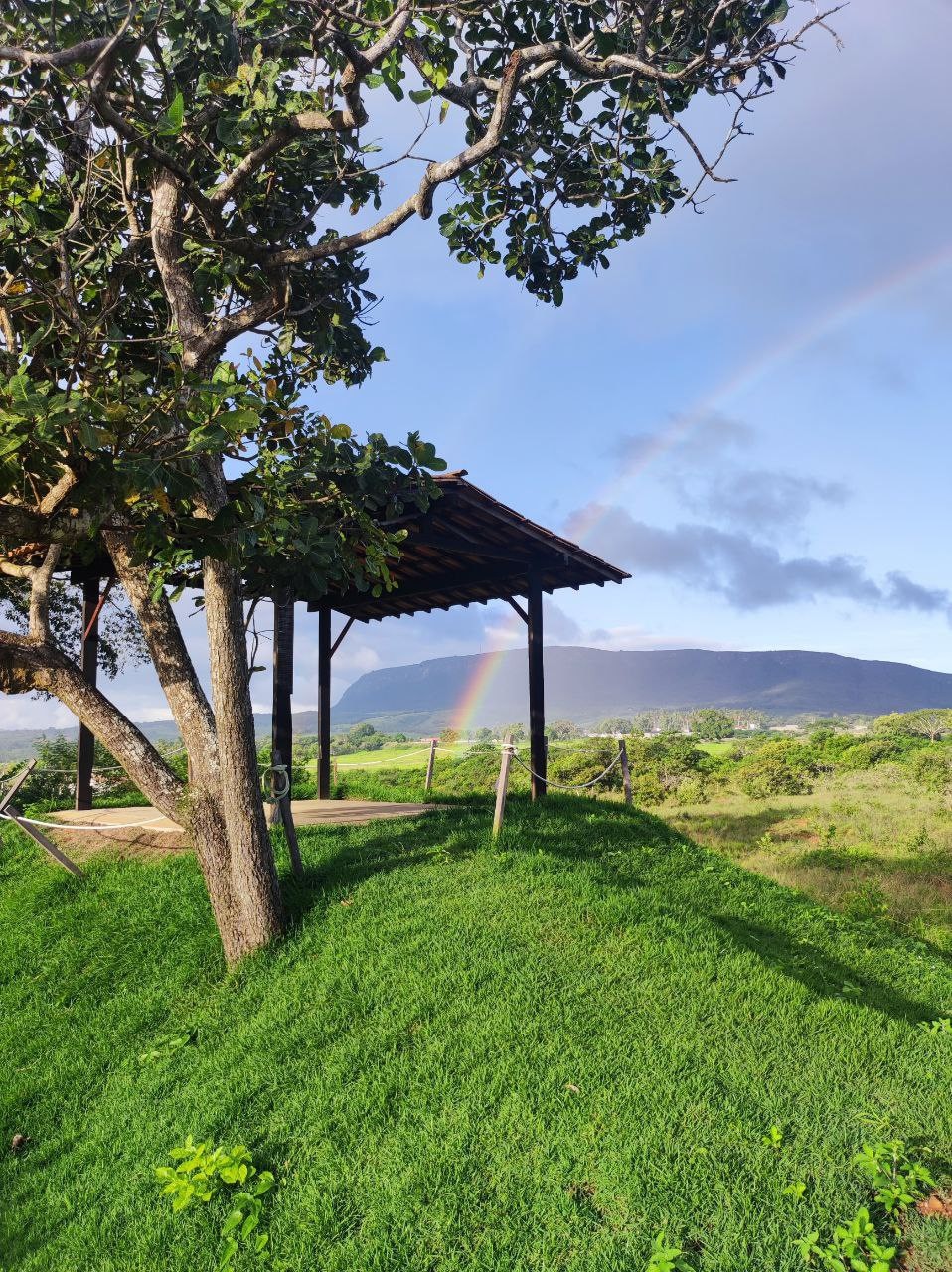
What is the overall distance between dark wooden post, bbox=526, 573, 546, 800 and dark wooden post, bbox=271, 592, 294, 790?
3.66m

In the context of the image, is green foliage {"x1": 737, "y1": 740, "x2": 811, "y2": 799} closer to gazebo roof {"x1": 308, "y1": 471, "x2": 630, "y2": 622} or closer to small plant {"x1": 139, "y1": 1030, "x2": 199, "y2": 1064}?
gazebo roof {"x1": 308, "y1": 471, "x2": 630, "y2": 622}

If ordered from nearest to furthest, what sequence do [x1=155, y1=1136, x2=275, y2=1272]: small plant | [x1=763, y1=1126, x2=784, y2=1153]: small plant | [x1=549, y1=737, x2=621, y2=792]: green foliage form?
1. [x1=155, y1=1136, x2=275, y2=1272]: small plant
2. [x1=763, y1=1126, x2=784, y2=1153]: small plant
3. [x1=549, y1=737, x2=621, y2=792]: green foliage

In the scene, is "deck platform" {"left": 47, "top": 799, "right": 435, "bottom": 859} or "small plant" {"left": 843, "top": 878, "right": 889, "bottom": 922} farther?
"deck platform" {"left": 47, "top": 799, "right": 435, "bottom": 859}

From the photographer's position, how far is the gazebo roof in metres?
9.68

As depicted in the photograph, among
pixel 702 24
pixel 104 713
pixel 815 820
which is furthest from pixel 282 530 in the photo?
pixel 815 820

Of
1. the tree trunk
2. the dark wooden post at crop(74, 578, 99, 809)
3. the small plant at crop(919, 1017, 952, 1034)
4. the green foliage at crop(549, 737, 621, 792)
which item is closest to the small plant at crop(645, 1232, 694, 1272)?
the small plant at crop(919, 1017, 952, 1034)

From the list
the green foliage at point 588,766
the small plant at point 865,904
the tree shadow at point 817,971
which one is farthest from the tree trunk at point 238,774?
the green foliage at point 588,766

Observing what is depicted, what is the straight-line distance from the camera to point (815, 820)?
17609 millimetres

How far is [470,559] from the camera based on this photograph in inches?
480

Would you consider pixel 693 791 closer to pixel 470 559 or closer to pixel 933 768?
pixel 933 768

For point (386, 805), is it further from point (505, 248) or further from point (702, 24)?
point (702, 24)

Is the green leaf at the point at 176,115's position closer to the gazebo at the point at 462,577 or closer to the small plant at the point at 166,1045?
the gazebo at the point at 462,577

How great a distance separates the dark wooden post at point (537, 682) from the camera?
11.5 m

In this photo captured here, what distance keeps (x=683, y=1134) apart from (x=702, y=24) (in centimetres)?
843
